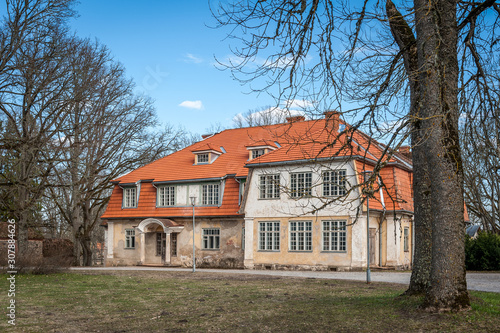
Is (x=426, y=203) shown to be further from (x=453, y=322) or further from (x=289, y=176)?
(x=289, y=176)

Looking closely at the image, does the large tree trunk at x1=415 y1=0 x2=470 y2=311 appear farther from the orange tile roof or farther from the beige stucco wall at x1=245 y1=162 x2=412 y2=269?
the orange tile roof

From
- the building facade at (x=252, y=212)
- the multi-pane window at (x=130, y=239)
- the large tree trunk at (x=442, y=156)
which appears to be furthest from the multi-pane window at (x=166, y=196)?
the large tree trunk at (x=442, y=156)

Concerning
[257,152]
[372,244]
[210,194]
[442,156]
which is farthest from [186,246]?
[442,156]

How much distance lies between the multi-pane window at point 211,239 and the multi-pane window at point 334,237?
6.87m

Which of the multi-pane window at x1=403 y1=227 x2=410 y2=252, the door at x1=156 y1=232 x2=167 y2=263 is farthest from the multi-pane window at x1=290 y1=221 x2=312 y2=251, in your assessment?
the door at x1=156 y1=232 x2=167 y2=263

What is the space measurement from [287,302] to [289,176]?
16.3m

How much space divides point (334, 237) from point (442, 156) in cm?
1902

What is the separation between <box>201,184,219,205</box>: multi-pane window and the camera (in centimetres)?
3130

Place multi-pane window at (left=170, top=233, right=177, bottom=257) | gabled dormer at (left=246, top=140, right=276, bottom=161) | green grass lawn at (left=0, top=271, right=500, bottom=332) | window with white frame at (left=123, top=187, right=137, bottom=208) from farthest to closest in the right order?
1. window with white frame at (left=123, top=187, right=137, bottom=208)
2. multi-pane window at (left=170, top=233, right=177, bottom=257)
3. gabled dormer at (left=246, top=140, right=276, bottom=161)
4. green grass lawn at (left=0, top=271, right=500, bottom=332)

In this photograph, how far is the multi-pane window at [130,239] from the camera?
33.5m

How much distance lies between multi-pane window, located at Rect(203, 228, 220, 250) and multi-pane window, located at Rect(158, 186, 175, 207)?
10.5 feet

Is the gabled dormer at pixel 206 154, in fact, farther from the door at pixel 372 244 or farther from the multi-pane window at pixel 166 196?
the door at pixel 372 244

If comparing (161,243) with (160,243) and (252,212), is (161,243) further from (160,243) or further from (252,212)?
(252,212)

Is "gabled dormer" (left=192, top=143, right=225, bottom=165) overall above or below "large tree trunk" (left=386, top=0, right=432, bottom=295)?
above
